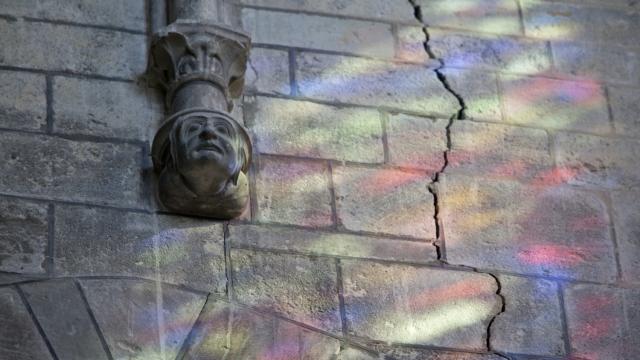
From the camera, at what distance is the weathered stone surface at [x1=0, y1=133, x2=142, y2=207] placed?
173 inches

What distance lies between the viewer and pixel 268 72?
16.1 ft

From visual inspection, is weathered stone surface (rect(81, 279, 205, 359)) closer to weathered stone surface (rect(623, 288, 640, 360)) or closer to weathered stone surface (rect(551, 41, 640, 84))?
weathered stone surface (rect(623, 288, 640, 360))

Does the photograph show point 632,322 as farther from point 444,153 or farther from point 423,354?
point 444,153

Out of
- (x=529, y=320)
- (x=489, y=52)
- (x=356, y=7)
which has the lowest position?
(x=529, y=320)

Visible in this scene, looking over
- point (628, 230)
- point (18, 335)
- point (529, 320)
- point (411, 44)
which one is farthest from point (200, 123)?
point (628, 230)

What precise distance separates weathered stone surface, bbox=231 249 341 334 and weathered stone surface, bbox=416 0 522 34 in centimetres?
110

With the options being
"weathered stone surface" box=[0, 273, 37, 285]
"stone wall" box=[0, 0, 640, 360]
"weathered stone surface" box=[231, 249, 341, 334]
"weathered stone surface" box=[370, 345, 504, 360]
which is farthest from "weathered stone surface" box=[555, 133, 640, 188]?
"weathered stone surface" box=[0, 273, 37, 285]

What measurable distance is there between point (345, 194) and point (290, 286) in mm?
384

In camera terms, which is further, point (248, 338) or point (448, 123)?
point (448, 123)

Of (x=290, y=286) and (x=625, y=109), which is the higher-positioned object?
(x=625, y=109)

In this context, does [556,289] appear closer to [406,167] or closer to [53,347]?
[406,167]

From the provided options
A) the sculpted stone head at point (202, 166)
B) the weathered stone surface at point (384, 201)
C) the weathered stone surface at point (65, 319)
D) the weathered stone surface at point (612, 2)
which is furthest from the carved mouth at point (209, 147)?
the weathered stone surface at point (612, 2)

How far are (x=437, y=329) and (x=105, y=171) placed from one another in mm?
984

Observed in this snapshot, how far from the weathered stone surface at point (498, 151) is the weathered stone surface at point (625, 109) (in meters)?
0.28
